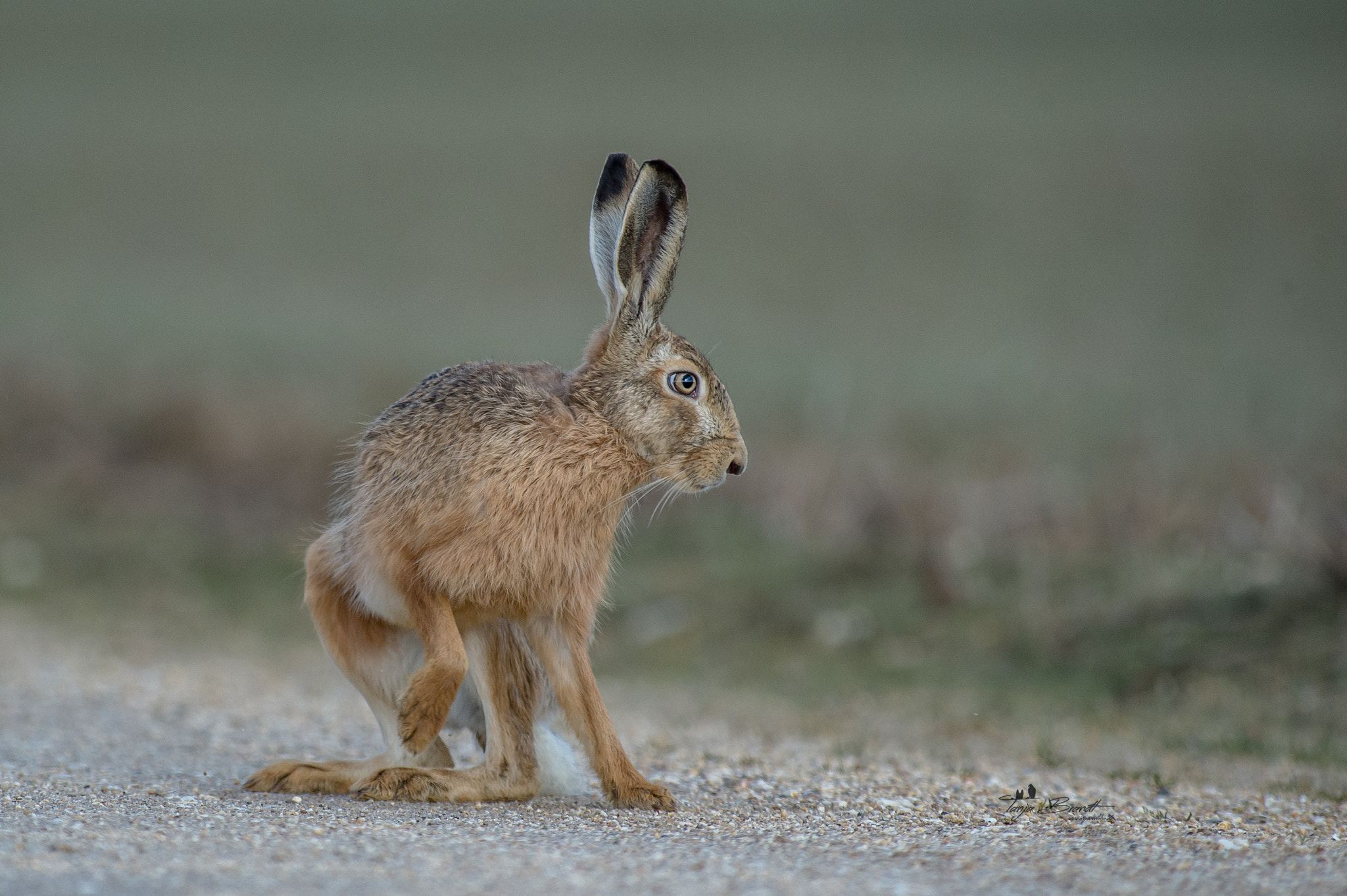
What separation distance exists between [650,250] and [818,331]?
1395 cm

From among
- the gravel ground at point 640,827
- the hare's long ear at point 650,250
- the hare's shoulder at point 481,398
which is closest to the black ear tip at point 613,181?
the hare's long ear at point 650,250

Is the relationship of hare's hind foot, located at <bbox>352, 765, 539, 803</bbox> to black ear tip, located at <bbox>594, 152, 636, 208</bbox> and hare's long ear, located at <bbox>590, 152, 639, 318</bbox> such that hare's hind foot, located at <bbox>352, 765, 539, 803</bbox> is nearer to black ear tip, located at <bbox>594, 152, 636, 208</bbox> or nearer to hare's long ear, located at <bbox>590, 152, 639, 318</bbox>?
hare's long ear, located at <bbox>590, 152, 639, 318</bbox>

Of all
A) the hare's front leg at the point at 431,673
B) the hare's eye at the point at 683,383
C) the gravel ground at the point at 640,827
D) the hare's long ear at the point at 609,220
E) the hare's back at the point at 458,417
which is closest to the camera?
the gravel ground at the point at 640,827

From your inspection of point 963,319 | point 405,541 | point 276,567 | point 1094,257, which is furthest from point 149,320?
point 405,541

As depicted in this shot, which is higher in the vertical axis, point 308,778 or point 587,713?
point 587,713

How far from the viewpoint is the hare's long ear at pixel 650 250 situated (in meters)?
5.04

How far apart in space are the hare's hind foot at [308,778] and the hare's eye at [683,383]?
1702 mm

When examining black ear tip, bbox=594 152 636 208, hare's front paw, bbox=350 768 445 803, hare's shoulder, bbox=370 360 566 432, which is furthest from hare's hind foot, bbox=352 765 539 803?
black ear tip, bbox=594 152 636 208

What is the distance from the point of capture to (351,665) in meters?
5.05

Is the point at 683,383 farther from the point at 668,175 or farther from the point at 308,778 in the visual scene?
the point at 308,778

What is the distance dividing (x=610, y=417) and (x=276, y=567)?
645 cm

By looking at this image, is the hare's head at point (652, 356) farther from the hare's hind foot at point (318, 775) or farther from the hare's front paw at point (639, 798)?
the hare's hind foot at point (318, 775)

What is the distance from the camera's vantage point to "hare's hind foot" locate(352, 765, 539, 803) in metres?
4.88
